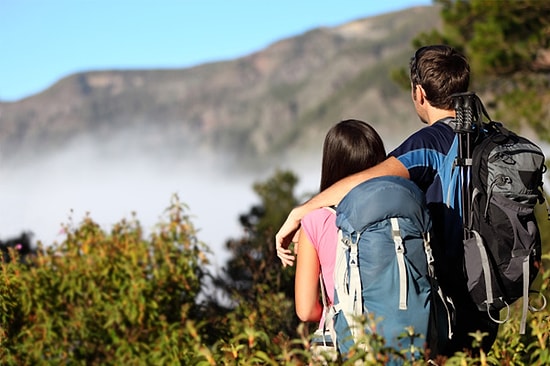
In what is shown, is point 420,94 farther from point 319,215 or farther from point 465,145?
point 319,215

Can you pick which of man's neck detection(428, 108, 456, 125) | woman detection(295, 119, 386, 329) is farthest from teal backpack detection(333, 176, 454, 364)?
man's neck detection(428, 108, 456, 125)

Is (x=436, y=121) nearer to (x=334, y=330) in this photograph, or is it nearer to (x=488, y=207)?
(x=488, y=207)

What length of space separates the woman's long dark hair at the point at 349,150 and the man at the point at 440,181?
6 cm

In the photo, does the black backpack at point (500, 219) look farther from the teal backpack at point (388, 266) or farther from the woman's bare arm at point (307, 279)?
the woman's bare arm at point (307, 279)

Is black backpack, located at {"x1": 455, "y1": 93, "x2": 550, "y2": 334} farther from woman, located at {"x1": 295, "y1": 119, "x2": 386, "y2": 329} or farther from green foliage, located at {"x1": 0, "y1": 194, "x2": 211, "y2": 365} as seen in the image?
green foliage, located at {"x1": 0, "y1": 194, "x2": 211, "y2": 365}

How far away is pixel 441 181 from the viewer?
11.0 ft

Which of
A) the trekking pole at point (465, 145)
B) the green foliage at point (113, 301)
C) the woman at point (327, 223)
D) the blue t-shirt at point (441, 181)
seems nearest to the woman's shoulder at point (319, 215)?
the woman at point (327, 223)

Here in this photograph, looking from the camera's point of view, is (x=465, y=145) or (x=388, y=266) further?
(x=465, y=145)

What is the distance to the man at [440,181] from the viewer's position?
326 cm

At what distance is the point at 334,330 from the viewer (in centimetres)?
305

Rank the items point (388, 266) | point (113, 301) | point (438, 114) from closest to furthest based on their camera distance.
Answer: point (388, 266) → point (438, 114) → point (113, 301)

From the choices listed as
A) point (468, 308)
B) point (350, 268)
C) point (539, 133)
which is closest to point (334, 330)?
point (350, 268)

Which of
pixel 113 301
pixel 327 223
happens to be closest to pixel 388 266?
pixel 327 223

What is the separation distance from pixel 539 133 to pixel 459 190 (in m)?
17.7
